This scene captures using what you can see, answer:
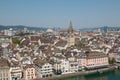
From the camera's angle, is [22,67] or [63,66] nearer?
[22,67]

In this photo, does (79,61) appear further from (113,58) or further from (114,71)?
(113,58)

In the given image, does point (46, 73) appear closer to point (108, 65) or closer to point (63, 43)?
point (108, 65)

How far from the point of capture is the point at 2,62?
16.2 m

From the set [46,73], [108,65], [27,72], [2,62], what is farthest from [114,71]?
[2,62]

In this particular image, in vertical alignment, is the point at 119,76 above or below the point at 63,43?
below

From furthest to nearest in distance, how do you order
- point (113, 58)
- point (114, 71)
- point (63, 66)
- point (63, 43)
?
point (63, 43) < point (113, 58) < point (114, 71) < point (63, 66)

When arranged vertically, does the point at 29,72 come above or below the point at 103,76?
above

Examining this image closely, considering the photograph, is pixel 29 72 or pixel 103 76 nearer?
pixel 29 72

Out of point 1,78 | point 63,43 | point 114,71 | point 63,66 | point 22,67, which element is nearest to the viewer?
point 1,78

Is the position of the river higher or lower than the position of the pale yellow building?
lower

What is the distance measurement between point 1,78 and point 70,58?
246 inches

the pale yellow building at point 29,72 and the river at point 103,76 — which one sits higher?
the pale yellow building at point 29,72

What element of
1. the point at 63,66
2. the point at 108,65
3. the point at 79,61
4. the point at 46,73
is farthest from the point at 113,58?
the point at 46,73

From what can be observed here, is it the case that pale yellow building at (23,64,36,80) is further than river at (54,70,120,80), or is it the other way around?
river at (54,70,120,80)
